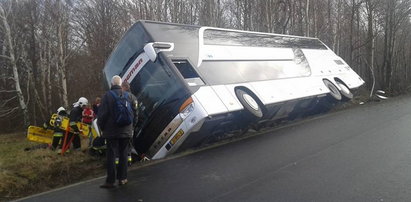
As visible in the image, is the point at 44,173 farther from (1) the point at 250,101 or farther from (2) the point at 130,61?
(1) the point at 250,101

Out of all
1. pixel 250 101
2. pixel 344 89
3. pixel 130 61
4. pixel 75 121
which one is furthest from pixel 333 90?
pixel 75 121

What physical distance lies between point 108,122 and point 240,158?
8.68 feet

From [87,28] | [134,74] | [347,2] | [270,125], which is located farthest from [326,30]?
[134,74]

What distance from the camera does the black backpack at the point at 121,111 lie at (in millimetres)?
5590

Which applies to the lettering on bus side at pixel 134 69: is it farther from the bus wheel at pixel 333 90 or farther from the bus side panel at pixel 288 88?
the bus wheel at pixel 333 90

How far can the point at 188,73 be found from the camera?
28.2 ft

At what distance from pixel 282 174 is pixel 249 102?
3577 millimetres

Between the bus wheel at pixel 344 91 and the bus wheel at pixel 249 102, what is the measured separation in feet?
18.4

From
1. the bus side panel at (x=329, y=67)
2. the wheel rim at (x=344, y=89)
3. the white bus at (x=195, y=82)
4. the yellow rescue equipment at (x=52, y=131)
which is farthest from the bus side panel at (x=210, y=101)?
the wheel rim at (x=344, y=89)

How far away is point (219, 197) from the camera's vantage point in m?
5.00

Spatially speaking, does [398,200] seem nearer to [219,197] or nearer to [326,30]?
[219,197]

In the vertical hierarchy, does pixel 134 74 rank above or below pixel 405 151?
above

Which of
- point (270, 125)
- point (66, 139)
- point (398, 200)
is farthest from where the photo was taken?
point (270, 125)

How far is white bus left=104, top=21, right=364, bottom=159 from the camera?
8.01m
